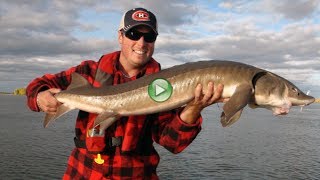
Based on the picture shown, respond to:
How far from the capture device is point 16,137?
31.8 m

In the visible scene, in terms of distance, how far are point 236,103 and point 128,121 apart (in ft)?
5.30

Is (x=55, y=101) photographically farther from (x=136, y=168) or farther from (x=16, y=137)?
(x=16, y=137)

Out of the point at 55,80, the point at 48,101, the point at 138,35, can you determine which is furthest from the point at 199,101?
the point at 55,80

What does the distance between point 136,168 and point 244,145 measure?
27.5 metres

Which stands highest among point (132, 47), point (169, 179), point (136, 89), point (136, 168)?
point (132, 47)

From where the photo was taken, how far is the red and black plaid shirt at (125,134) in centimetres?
539

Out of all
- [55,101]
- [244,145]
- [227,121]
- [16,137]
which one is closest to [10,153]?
[16,137]

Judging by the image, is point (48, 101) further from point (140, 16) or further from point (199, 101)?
point (199, 101)

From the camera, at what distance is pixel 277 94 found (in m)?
5.46

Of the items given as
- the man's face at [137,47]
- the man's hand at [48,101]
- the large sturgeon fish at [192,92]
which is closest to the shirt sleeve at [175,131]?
the large sturgeon fish at [192,92]

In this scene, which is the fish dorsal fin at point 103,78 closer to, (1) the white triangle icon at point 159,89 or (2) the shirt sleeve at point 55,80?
(2) the shirt sleeve at point 55,80

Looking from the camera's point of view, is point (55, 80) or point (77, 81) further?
point (55, 80)

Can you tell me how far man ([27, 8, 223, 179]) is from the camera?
5.37m
